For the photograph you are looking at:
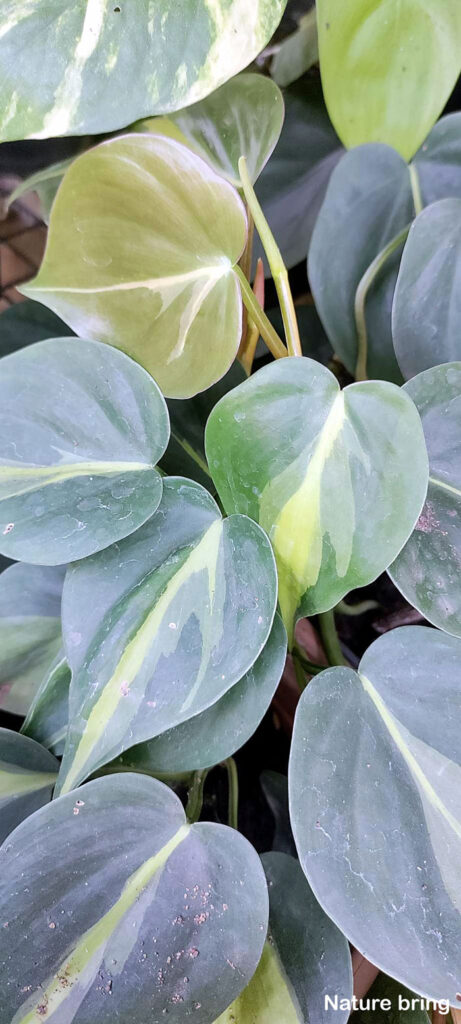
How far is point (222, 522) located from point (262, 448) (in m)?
0.08

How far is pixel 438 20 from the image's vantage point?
0.55 m

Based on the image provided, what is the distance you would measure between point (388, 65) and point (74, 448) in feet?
1.62

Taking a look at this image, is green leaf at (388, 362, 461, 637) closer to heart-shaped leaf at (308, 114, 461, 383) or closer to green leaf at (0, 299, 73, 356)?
heart-shaped leaf at (308, 114, 461, 383)

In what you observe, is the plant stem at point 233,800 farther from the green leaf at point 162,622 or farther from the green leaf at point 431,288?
the green leaf at point 431,288

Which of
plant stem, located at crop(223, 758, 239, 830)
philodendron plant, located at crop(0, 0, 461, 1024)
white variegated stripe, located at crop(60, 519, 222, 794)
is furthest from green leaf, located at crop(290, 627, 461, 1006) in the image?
plant stem, located at crop(223, 758, 239, 830)

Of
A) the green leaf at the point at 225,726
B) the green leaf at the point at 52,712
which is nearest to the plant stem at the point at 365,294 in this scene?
the green leaf at the point at 225,726

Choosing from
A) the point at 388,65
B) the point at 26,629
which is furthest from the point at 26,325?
the point at 388,65

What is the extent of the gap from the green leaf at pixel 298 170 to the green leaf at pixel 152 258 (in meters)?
0.24

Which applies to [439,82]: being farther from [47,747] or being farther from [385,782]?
[47,747]

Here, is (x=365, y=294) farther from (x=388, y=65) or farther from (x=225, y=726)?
(x=225, y=726)

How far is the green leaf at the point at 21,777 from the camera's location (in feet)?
1.64

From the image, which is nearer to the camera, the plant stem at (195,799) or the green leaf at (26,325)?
the plant stem at (195,799)

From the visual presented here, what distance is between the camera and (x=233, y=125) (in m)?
0.61

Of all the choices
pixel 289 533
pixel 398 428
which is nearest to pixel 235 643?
pixel 289 533
